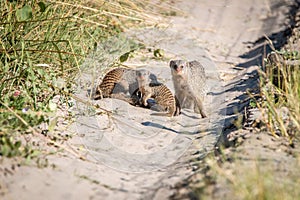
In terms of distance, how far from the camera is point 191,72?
16.1 ft

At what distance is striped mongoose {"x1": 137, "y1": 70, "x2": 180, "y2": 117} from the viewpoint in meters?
4.72

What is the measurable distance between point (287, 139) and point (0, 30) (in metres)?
2.36

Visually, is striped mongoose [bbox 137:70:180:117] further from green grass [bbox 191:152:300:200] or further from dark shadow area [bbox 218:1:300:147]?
green grass [bbox 191:152:300:200]

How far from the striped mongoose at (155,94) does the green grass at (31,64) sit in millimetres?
608

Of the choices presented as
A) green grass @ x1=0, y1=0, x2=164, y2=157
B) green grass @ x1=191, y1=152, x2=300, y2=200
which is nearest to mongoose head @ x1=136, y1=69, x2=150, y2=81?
green grass @ x1=0, y1=0, x2=164, y2=157

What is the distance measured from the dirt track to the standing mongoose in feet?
0.65

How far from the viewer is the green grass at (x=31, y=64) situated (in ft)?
10.4

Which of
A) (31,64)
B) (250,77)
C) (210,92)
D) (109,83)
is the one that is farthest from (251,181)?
(250,77)

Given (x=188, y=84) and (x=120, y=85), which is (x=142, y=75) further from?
(x=188, y=84)

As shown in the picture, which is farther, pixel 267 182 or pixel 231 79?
pixel 231 79

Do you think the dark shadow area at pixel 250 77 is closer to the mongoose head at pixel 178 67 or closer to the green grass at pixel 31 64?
the mongoose head at pixel 178 67

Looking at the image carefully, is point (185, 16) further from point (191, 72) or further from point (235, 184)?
point (235, 184)

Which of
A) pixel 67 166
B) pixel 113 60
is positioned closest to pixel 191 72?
pixel 113 60

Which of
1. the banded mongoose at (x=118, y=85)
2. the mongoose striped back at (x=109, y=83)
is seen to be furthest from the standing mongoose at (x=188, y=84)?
the mongoose striped back at (x=109, y=83)
